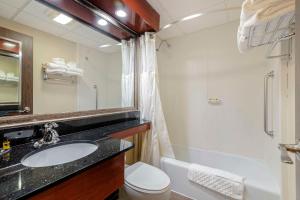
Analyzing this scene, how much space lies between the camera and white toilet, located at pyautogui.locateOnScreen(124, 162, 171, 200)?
3.84 ft

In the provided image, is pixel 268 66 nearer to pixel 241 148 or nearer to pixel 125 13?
pixel 241 148

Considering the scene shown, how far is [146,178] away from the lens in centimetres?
133

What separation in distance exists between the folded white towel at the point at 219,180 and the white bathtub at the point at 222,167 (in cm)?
6

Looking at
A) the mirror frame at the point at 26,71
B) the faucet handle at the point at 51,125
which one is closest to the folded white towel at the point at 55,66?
the mirror frame at the point at 26,71

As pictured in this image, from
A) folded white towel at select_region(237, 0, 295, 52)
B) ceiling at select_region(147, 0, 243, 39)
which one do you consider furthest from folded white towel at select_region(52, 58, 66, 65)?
folded white towel at select_region(237, 0, 295, 52)

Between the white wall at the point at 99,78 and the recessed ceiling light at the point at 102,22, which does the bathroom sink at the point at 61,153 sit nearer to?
the white wall at the point at 99,78

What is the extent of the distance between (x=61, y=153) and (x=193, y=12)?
2074mm

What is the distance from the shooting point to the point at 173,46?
266cm

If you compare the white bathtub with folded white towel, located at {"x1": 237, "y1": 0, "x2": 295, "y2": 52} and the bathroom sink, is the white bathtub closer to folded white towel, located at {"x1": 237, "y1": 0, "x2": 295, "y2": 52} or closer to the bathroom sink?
the bathroom sink

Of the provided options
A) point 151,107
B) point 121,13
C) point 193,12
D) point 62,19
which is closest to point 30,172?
point 62,19

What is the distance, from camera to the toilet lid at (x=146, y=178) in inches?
47.7

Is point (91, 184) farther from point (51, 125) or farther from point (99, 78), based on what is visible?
point (99, 78)

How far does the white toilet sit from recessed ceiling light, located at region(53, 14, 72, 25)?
4.90ft

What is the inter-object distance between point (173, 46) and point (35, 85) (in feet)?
6.98
